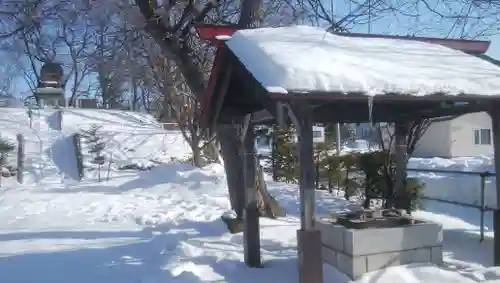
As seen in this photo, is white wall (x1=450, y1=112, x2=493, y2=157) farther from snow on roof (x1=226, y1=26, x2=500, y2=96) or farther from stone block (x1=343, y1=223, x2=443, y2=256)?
stone block (x1=343, y1=223, x2=443, y2=256)

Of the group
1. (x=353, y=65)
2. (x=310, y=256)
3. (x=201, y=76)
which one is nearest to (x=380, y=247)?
(x=310, y=256)

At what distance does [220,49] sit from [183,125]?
1453cm

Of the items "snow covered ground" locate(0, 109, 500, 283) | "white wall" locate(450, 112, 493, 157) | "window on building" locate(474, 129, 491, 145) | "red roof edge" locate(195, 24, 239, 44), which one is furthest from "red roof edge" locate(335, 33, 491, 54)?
"window on building" locate(474, 129, 491, 145)

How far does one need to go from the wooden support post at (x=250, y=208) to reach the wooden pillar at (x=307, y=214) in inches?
56.1

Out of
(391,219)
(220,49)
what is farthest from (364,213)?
(220,49)

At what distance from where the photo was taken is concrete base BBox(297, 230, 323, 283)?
517 centimetres

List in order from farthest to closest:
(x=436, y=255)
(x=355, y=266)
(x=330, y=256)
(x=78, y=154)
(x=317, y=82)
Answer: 1. (x=78, y=154)
2. (x=330, y=256)
3. (x=436, y=255)
4. (x=355, y=266)
5. (x=317, y=82)

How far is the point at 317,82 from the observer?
483 centimetres

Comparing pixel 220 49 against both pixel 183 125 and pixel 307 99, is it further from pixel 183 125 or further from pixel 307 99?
pixel 183 125

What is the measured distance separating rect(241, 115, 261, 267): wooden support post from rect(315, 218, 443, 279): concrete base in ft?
3.27

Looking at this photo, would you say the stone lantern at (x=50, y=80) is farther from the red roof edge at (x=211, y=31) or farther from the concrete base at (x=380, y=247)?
the concrete base at (x=380, y=247)

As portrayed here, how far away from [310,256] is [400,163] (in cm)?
369

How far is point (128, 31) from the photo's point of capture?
10.8 meters

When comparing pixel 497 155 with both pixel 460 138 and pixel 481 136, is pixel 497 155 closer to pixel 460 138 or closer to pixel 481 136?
pixel 460 138
